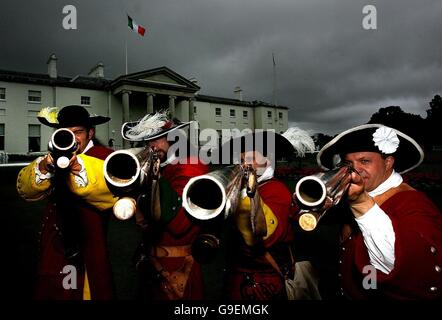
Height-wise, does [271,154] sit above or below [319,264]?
above

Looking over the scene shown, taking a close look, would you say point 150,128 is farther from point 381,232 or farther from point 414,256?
point 414,256

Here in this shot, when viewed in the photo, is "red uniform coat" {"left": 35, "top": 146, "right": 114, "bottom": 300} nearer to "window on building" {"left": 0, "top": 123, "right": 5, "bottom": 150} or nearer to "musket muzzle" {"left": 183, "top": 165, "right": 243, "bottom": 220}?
"musket muzzle" {"left": 183, "top": 165, "right": 243, "bottom": 220}

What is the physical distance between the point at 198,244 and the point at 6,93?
4152cm

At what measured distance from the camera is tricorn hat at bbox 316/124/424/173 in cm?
193

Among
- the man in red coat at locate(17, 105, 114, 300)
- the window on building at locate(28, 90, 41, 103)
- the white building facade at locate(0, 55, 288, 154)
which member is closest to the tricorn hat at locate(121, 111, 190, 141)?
the man in red coat at locate(17, 105, 114, 300)

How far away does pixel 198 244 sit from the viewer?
1560 millimetres

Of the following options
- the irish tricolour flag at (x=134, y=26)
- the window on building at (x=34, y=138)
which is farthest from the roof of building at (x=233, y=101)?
the window on building at (x=34, y=138)

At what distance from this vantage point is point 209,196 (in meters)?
1.41

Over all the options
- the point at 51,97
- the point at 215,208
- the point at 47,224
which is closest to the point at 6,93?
the point at 51,97

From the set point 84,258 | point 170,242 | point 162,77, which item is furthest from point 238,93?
point 84,258

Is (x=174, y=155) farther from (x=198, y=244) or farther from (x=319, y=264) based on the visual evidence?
(x=319, y=264)

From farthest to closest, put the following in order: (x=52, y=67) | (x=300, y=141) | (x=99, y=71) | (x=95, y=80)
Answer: (x=99, y=71) → (x=95, y=80) → (x=52, y=67) → (x=300, y=141)

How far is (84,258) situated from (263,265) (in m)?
1.73
